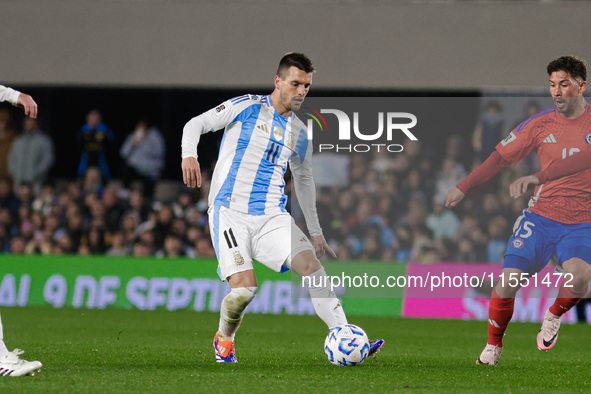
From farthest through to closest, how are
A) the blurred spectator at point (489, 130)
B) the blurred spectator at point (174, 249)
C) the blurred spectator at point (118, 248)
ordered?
the blurred spectator at point (118, 248) < the blurred spectator at point (174, 249) < the blurred spectator at point (489, 130)

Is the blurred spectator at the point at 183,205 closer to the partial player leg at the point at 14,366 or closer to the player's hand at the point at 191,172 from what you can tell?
the player's hand at the point at 191,172


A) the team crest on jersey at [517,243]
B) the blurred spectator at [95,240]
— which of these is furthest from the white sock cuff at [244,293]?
the blurred spectator at [95,240]

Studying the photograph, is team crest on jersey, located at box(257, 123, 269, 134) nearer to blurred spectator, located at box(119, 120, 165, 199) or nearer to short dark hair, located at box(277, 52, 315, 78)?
short dark hair, located at box(277, 52, 315, 78)

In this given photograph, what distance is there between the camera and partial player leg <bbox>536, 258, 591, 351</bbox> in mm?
6922

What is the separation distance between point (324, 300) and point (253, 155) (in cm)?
122

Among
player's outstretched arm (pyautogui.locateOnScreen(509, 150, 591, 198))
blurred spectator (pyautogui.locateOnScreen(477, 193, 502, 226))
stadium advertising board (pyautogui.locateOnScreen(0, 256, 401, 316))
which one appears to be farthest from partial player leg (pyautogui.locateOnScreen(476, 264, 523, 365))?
blurred spectator (pyautogui.locateOnScreen(477, 193, 502, 226))

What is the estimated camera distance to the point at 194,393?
534cm

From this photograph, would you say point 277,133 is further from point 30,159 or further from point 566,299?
point 30,159

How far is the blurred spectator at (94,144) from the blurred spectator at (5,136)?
130 cm

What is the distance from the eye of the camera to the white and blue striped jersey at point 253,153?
717 cm

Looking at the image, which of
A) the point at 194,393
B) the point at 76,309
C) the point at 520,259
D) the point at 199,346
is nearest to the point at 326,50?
the point at 76,309

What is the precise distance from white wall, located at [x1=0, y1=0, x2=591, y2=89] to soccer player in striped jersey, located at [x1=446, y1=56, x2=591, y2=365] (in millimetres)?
8444

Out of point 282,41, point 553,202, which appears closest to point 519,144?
point 553,202

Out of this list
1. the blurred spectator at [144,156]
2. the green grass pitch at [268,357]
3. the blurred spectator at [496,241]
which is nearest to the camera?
the green grass pitch at [268,357]
